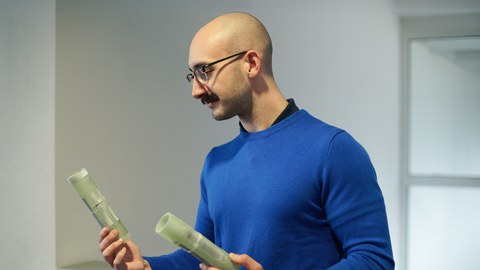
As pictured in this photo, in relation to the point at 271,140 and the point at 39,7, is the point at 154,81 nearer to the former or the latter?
the point at 39,7

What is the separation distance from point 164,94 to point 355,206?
2.08 m

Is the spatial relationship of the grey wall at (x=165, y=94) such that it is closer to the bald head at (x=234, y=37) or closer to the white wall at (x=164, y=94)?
the white wall at (x=164, y=94)

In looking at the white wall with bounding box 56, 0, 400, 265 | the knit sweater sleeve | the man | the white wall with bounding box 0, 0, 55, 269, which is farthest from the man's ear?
the white wall with bounding box 56, 0, 400, 265

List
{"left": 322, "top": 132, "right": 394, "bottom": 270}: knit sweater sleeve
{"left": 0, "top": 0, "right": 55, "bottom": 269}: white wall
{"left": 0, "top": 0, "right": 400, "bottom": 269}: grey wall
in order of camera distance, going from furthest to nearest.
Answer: {"left": 0, "top": 0, "right": 400, "bottom": 269}: grey wall
{"left": 0, "top": 0, "right": 55, "bottom": 269}: white wall
{"left": 322, "top": 132, "right": 394, "bottom": 270}: knit sweater sleeve

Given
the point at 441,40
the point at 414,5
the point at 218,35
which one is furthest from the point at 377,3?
the point at 218,35

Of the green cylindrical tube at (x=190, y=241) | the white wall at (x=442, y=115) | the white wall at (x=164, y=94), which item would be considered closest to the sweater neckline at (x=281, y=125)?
the green cylindrical tube at (x=190, y=241)

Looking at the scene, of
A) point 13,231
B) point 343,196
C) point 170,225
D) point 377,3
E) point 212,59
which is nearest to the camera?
point 170,225

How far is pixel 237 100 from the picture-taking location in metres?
1.35

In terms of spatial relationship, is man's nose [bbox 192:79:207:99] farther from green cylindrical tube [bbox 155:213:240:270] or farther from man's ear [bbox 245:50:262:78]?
green cylindrical tube [bbox 155:213:240:270]

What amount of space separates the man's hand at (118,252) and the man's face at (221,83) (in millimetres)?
337

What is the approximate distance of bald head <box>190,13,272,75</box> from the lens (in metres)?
1.35

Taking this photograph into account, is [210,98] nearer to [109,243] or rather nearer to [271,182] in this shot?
[271,182]

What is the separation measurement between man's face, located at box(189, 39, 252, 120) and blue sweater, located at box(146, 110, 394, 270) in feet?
0.31

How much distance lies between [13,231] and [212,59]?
1.35 m
